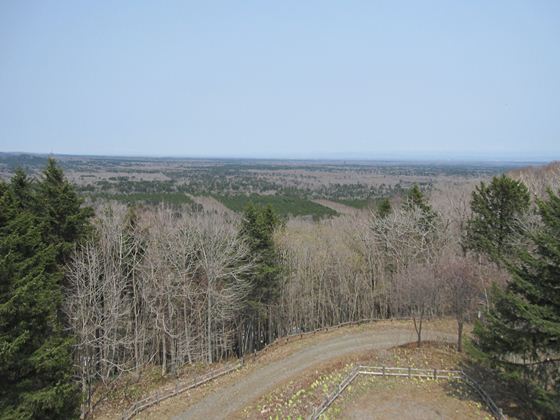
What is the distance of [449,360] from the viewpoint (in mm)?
22609

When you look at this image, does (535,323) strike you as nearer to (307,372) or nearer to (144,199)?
(307,372)

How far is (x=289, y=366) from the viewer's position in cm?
2269

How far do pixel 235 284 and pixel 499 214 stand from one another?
20.0 meters

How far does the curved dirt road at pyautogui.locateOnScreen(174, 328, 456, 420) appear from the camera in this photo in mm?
18531

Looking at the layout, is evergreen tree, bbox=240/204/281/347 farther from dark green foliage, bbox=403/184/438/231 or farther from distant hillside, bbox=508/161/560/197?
distant hillside, bbox=508/161/560/197

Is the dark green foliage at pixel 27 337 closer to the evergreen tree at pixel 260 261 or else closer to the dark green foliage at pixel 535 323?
the evergreen tree at pixel 260 261

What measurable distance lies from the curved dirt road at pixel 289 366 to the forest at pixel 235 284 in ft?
7.52

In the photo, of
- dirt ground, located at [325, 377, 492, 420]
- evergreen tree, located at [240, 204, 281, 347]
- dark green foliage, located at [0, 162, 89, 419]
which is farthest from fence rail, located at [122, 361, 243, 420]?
dirt ground, located at [325, 377, 492, 420]

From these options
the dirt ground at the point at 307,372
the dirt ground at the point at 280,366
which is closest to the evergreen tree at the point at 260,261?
the dirt ground at the point at 307,372

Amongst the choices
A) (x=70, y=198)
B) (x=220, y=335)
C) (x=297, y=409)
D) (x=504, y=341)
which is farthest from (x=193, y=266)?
(x=504, y=341)

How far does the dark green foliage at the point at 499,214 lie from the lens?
28156 mm

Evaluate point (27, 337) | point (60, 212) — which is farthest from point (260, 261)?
point (27, 337)

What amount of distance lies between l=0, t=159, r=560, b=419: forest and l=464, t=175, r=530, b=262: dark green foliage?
10 cm

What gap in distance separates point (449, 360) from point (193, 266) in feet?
57.9
